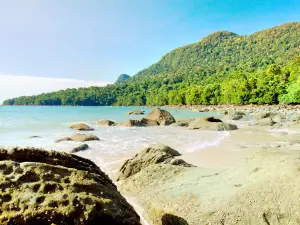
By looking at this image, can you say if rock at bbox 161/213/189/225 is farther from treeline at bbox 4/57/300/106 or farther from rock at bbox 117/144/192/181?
treeline at bbox 4/57/300/106

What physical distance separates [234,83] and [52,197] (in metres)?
84.2

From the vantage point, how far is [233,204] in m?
4.28

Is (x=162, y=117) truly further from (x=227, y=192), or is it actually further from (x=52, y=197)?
(x=52, y=197)

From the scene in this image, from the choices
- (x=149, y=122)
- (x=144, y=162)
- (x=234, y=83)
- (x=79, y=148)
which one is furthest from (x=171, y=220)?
(x=234, y=83)

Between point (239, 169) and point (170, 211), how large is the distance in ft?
5.99

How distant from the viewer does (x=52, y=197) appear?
2908 millimetres

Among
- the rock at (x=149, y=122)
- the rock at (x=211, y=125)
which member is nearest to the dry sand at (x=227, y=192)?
the rock at (x=211, y=125)

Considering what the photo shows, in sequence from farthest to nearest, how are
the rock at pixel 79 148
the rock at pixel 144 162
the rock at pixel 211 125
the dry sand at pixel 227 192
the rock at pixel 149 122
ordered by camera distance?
the rock at pixel 149 122, the rock at pixel 211 125, the rock at pixel 79 148, the rock at pixel 144 162, the dry sand at pixel 227 192

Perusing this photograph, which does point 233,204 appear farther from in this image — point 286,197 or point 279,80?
point 279,80

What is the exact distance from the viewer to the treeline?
221 feet

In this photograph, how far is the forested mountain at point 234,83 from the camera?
2731 inches

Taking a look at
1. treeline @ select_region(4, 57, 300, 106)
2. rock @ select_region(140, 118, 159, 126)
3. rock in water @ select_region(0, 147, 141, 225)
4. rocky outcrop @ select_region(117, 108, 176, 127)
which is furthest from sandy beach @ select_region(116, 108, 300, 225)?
treeline @ select_region(4, 57, 300, 106)

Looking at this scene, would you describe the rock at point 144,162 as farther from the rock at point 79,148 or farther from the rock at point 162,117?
the rock at point 162,117

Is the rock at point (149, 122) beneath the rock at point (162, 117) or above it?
beneath
